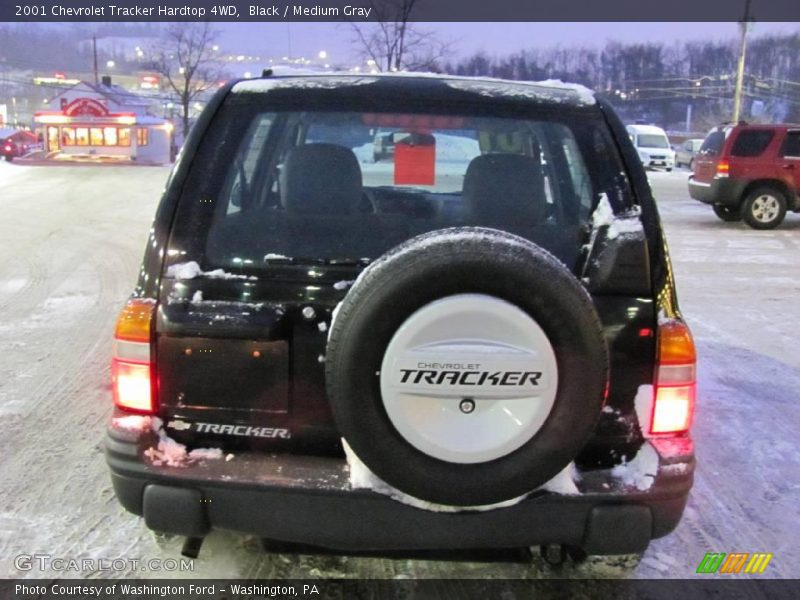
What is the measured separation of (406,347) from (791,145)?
13.8 m

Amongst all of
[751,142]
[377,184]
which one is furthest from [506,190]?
[751,142]

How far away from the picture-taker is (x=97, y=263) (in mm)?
9328

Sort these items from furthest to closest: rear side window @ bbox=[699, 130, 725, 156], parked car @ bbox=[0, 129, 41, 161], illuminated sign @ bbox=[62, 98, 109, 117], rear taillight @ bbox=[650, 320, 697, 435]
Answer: illuminated sign @ bbox=[62, 98, 109, 117]
parked car @ bbox=[0, 129, 41, 161]
rear side window @ bbox=[699, 130, 725, 156]
rear taillight @ bbox=[650, 320, 697, 435]

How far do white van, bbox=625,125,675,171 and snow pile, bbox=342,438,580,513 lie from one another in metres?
30.1

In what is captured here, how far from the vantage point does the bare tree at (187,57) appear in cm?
4838

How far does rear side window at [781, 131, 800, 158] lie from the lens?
13531 millimetres

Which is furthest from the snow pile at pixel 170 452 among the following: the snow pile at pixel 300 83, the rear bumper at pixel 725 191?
the rear bumper at pixel 725 191

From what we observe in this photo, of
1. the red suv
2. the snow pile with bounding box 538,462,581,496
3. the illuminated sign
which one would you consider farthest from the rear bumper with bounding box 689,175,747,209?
the illuminated sign

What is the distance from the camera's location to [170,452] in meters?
2.48

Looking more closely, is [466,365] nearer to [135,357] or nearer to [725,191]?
[135,357]

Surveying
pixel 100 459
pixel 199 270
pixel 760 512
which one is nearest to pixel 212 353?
pixel 199 270

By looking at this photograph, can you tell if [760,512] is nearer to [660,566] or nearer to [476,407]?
[660,566]

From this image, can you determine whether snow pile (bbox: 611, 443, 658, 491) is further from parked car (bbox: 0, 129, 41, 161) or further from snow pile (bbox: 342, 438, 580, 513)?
parked car (bbox: 0, 129, 41, 161)

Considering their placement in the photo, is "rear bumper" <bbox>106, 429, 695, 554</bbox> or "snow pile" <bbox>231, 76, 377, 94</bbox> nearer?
"rear bumper" <bbox>106, 429, 695, 554</bbox>
